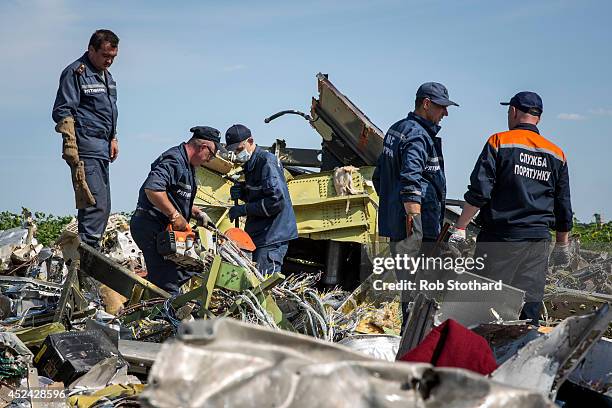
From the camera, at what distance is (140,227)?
22.8 ft

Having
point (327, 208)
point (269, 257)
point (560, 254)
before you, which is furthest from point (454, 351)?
point (327, 208)

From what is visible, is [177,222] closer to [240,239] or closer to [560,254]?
[240,239]

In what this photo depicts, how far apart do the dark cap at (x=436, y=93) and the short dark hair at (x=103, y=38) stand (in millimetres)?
2651

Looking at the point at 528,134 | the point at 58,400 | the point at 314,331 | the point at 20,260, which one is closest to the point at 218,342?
the point at 58,400

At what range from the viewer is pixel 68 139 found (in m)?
7.41

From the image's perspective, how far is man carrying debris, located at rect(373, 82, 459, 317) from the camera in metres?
6.65

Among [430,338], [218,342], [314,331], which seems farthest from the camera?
[314,331]

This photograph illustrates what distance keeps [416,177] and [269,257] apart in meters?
1.80

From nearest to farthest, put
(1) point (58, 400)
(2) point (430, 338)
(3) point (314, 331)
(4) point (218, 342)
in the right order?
(4) point (218, 342) → (2) point (430, 338) → (1) point (58, 400) → (3) point (314, 331)

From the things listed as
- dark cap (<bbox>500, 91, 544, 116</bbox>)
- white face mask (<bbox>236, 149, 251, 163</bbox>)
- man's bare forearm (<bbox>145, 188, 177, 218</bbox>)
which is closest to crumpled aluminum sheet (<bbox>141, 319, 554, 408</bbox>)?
dark cap (<bbox>500, 91, 544, 116</bbox>)

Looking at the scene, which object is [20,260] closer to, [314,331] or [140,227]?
[140,227]

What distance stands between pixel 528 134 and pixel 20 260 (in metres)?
5.33

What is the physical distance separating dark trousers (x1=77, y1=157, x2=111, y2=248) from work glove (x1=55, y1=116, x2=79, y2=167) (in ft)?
0.51

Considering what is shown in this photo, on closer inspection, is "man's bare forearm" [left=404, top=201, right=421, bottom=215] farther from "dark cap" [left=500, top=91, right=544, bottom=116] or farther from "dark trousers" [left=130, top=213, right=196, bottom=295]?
"dark trousers" [left=130, top=213, right=196, bottom=295]
